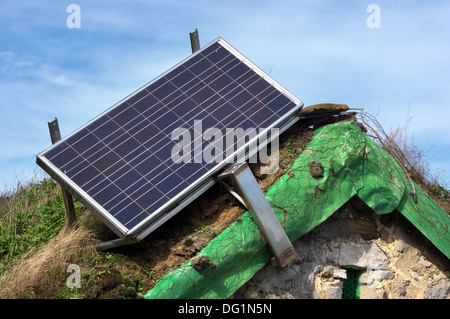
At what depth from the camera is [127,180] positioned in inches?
363

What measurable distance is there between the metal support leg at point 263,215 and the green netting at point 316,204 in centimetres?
20

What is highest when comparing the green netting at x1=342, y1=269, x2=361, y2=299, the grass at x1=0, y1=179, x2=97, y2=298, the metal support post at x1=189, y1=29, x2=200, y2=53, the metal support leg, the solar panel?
the metal support post at x1=189, y1=29, x2=200, y2=53

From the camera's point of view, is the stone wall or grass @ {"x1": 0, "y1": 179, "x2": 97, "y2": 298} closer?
grass @ {"x1": 0, "y1": 179, "x2": 97, "y2": 298}

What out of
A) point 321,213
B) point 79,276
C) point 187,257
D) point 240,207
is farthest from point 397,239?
point 79,276

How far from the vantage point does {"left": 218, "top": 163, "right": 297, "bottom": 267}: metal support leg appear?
886 cm

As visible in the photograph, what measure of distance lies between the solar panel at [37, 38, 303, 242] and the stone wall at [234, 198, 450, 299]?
1823 millimetres

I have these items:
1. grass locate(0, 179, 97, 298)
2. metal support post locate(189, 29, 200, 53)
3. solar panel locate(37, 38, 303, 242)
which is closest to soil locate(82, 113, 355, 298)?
solar panel locate(37, 38, 303, 242)

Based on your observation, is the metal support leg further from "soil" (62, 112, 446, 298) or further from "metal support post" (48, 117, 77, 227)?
"metal support post" (48, 117, 77, 227)

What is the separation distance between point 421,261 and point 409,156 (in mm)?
3322

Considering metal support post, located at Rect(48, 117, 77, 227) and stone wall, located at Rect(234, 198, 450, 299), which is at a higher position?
metal support post, located at Rect(48, 117, 77, 227)

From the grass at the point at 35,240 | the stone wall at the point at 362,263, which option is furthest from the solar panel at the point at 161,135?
the stone wall at the point at 362,263

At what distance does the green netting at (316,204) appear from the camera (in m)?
8.64
